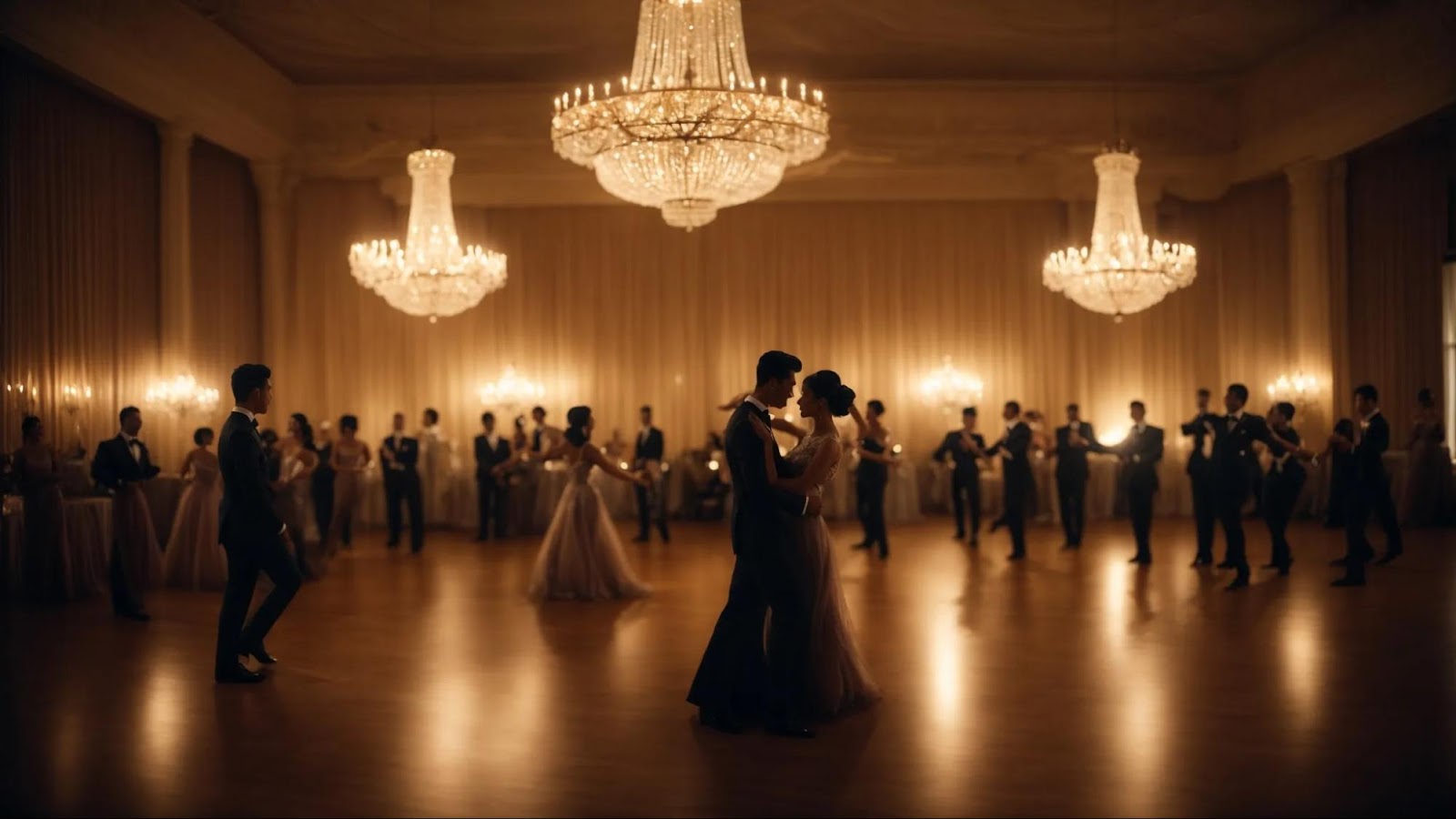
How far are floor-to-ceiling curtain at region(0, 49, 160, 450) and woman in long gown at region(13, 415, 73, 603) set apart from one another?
3.93ft

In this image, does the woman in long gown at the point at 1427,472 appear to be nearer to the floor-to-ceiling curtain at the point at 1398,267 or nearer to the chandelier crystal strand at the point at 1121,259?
the floor-to-ceiling curtain at the point at 1398,267

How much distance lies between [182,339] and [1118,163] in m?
9.27

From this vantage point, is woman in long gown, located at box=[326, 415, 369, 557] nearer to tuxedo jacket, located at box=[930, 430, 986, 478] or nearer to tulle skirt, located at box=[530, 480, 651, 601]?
tulle skirt, located at box=[530, 480, 651, 601]

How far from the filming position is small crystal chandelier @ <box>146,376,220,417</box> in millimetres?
11906

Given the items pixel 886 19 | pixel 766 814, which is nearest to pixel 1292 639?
pixel 766 814

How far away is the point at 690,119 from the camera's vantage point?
304 inches

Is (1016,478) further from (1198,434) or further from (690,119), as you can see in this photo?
(690,119)

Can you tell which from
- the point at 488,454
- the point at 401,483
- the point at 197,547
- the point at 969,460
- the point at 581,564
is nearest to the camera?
the point at 581,564

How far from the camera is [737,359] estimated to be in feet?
55.1

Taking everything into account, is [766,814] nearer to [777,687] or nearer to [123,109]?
[777,687]

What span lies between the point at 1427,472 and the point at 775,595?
10.6 meters

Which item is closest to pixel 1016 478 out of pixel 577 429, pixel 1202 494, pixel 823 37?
pixel 1202 494

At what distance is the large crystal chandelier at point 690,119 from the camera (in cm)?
776

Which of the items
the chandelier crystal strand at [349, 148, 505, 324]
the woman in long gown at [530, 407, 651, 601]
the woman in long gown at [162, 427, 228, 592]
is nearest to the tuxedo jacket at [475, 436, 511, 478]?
the chandelier crystal strand at [349, 148, 505, 324]
